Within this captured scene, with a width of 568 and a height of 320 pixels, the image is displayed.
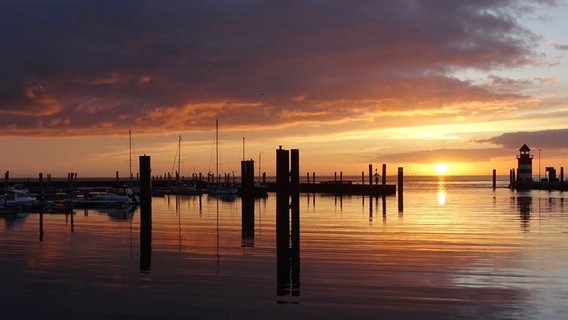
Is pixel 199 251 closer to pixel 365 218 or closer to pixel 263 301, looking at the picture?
pixel 263 301

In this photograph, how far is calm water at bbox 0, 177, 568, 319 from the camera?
1310 centimetres

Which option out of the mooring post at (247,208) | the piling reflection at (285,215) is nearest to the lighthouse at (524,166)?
the mooring post at (247,208)

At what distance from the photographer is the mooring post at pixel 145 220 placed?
19722 mm

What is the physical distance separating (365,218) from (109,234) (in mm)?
15534

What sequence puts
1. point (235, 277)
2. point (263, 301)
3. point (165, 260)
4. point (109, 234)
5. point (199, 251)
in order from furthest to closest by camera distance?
point (109, 234) < point (199, 251) < point (165, 260) < point (235, 277) < point (263, 301)

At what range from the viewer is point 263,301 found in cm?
1385

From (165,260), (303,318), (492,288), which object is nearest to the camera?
(303,318)

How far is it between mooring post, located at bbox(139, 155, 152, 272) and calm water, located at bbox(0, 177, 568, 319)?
0.24m

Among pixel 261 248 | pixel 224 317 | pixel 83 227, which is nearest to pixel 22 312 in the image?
pixel 224 317

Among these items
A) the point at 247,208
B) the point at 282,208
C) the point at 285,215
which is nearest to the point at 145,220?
the point at 247,208

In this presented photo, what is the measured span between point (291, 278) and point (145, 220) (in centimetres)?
2011

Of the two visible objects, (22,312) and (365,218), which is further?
(365,218)

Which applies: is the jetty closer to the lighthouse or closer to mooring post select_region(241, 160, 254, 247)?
the lighthouse

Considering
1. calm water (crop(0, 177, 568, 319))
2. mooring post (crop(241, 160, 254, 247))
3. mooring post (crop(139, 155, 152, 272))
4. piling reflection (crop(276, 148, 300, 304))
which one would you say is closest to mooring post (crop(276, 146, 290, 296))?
piling reflection (crop(276, 148, 300, 304))
